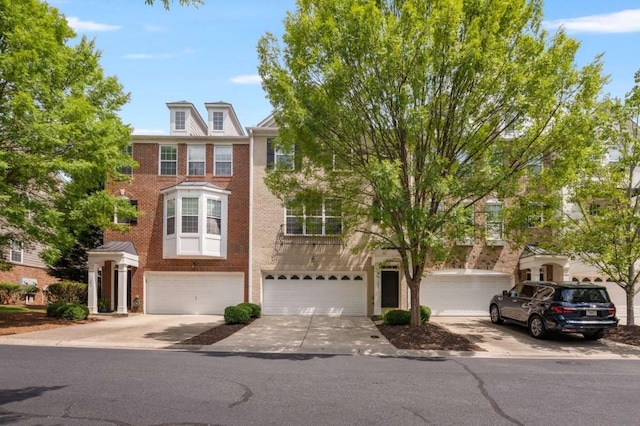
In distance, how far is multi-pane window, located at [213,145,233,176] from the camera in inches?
973

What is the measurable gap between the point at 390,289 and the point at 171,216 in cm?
1076

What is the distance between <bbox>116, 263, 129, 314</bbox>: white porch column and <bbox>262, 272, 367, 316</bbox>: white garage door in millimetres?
6169

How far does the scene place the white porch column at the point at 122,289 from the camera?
22688 mm

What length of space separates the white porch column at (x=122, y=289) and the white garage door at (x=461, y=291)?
13.5 metres

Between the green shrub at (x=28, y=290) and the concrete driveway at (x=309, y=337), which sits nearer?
the concrete driveway at (x=309, y=337)

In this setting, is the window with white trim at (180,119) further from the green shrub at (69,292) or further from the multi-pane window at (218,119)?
the green shrub at (69,292)

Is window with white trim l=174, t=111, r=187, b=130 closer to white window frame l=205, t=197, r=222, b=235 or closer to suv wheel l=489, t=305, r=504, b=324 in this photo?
white window frame l=205, t=197, r=222, b=235

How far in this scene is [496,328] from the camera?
1920 cm

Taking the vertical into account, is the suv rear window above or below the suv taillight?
above

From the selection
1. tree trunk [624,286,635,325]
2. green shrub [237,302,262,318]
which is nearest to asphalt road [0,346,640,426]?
tree trunk [624,286,635,325]

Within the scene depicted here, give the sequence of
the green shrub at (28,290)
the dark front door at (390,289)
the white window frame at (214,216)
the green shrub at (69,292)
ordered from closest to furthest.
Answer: the white window frame at (214,216)
the dark front door at (390,289)
the green shrub at (69,292)
the green shrub at (28,290)

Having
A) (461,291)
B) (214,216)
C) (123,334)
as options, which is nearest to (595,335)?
(461,291)

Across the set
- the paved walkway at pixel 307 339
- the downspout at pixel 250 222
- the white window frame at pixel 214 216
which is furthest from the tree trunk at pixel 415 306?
the white window frame at pixel 214 216

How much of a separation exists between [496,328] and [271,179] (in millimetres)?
10085
